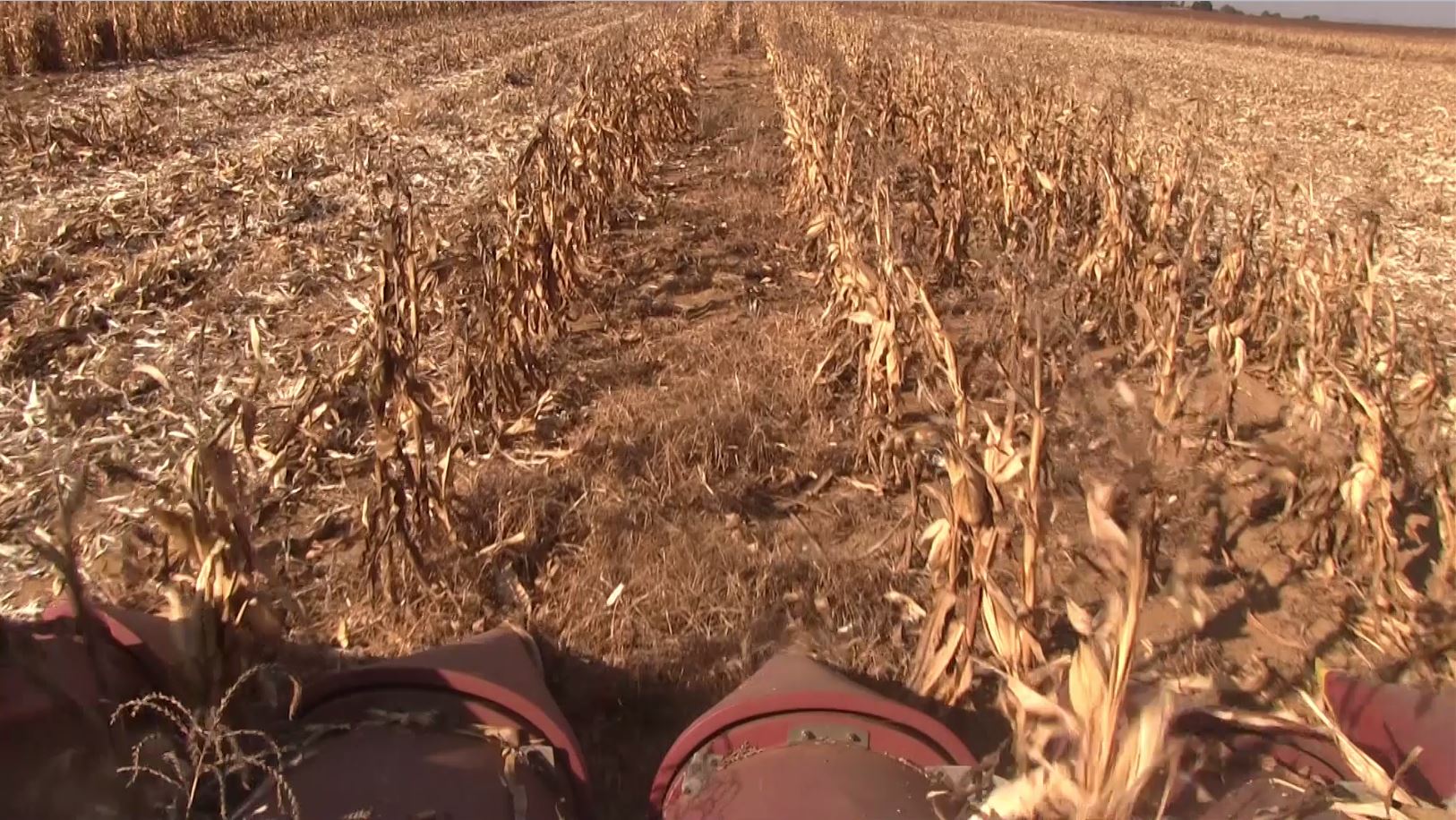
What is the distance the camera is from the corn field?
288 centimetres

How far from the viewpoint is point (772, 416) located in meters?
5.08

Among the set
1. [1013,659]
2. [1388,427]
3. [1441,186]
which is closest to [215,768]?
[1013,659]

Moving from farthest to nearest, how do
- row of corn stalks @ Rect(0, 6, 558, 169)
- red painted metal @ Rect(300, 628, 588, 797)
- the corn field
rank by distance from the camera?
row of corn stalks @ Rect(0, 6, 558, 169) → the corn field → red painted metal @ Rect(300, 628, 588, 797)

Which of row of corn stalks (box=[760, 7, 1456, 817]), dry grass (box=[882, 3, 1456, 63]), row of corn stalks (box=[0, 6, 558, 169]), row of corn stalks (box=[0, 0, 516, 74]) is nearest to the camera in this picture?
row of corn stalks (box=[760, 7, 1456, 817])

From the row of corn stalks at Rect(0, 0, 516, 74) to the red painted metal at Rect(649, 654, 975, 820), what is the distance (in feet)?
52.9

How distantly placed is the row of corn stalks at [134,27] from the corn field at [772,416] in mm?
6268

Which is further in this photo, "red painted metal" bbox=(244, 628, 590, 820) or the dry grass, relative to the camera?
the dry grass

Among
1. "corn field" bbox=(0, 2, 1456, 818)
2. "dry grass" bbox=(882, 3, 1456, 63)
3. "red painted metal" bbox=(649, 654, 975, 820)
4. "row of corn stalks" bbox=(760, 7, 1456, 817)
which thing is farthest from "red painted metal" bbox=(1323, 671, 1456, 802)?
"dry grass" bbox=(882, 3, 1456, 63)

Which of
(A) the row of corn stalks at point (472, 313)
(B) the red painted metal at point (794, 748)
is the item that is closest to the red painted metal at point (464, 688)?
(B) the red painted metal at point (794, 748)

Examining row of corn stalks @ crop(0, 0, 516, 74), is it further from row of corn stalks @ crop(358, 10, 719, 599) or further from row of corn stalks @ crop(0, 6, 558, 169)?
row of corn stalks @ crop(358, 10, 719, 599)

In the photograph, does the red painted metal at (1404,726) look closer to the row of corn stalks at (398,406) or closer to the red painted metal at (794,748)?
the red painted metal at (794,748)

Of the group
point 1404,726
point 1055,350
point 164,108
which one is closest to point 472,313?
point 1055,350

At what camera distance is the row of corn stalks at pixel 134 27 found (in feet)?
48.2

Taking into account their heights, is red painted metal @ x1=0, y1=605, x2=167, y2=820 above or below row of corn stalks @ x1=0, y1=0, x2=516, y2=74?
below
